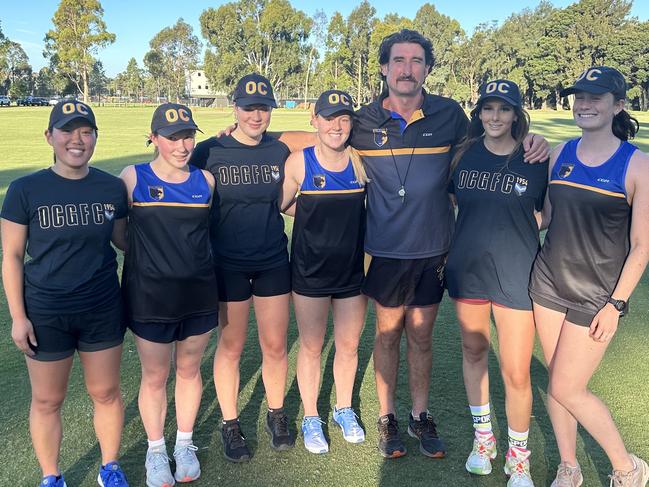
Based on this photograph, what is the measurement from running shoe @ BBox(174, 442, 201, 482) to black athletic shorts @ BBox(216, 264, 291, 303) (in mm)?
928

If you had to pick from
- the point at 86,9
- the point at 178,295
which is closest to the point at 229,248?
the point at 178,295

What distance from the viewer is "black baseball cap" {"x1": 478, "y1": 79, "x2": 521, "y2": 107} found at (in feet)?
9.96

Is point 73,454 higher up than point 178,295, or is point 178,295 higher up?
point 178,295

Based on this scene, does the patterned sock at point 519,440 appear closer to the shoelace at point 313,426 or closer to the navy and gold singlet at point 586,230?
the navy and gold singlet at point 586,230

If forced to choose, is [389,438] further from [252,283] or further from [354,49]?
[354,49]

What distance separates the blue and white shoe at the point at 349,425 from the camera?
358cm

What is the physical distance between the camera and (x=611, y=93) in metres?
2.76

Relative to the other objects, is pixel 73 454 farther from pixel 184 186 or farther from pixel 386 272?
pixel 386 272

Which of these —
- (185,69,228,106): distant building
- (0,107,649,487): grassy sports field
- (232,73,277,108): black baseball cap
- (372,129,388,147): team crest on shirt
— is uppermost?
(185,69,228,106): distant building

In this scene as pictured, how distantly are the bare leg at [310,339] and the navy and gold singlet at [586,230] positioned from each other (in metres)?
1.42

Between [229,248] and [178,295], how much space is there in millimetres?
467

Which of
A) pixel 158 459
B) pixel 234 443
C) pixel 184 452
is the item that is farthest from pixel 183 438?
pixel 234 443

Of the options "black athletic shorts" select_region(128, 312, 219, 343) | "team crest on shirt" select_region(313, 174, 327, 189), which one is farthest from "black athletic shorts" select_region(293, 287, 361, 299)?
"team crest on shirt" select_region(313, 174, 327, 189)

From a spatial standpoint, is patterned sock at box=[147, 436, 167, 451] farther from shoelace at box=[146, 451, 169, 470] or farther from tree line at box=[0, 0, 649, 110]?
tree line at box=[0, 0, 649, 110]
